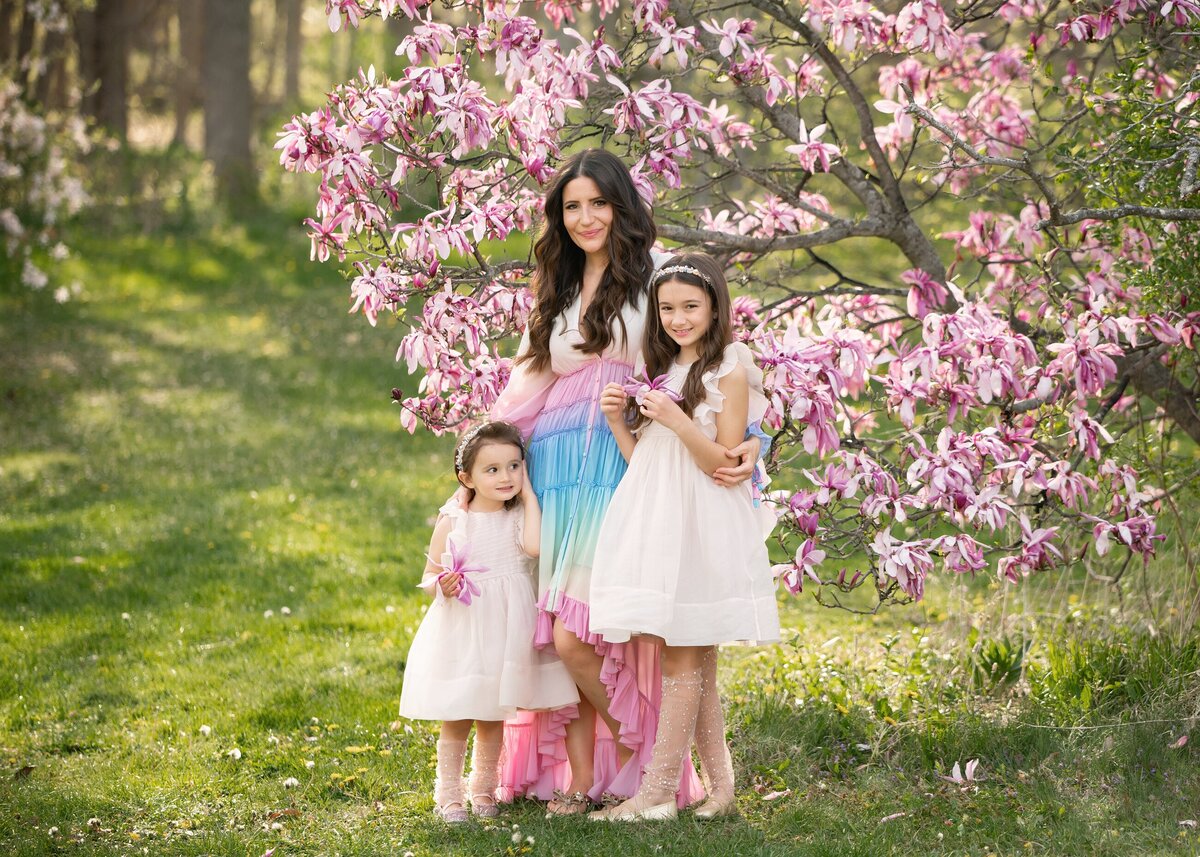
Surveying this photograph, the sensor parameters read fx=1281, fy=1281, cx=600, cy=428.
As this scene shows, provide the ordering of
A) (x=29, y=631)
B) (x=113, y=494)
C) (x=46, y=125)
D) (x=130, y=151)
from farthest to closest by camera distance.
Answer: (x=130, y=151), (x=46, y=125), (x=113, y=494), (x=29, y=631)

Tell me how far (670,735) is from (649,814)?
0.78 feet

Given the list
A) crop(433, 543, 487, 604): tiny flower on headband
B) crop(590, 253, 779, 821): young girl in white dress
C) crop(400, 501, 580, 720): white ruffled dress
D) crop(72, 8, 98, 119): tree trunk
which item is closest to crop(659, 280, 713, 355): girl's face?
crop(590, 253, 779, 821): young girl in white dress

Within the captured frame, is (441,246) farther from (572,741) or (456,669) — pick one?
(572,741)

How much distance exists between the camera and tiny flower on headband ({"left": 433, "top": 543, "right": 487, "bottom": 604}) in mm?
3891

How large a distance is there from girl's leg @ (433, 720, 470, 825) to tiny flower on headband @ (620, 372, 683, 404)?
1177 millimetres

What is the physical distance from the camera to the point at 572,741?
4098 millimetres

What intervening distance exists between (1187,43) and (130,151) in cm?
1403

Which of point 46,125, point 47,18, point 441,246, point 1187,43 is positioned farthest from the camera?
point 47,18

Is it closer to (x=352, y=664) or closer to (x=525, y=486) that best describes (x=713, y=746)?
(x=525, y=486)

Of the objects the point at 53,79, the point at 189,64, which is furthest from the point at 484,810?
the point at 189,64

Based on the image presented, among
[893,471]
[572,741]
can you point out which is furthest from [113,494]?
[893,471]

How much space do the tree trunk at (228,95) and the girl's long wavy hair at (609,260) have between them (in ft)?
43.0

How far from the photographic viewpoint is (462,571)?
390 cm

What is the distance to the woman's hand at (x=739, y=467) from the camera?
12.2 feet
